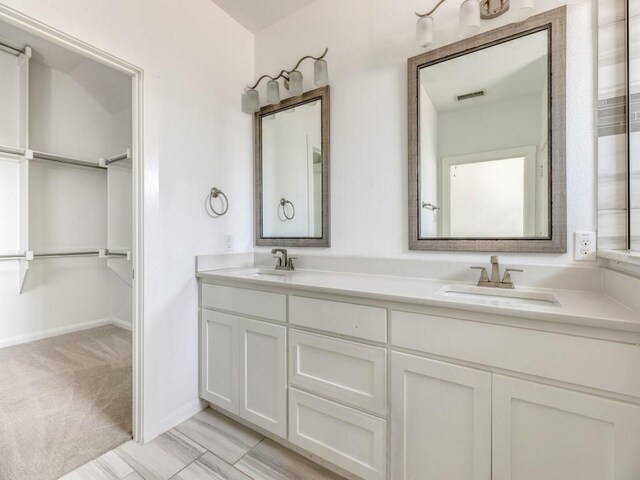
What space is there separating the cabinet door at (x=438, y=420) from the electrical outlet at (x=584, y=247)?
0.70 meters

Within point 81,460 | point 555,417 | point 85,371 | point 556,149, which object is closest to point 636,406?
point 555,417

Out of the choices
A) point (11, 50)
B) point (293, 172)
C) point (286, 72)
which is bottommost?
point (293, 172)

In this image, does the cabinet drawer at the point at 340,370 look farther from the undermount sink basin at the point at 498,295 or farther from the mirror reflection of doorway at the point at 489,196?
the mirror reflection of doorway at the point at 489,196

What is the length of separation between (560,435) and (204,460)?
1.49 meters

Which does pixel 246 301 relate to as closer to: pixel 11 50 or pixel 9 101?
pixel 9 101

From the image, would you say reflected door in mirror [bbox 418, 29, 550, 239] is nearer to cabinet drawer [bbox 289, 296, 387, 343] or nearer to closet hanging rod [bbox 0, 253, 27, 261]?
cabinet drawer [bbox 289, 296, 387, 343]

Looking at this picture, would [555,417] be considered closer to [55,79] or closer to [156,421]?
[156,421]

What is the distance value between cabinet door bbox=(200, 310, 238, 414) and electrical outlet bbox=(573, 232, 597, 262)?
160 cm

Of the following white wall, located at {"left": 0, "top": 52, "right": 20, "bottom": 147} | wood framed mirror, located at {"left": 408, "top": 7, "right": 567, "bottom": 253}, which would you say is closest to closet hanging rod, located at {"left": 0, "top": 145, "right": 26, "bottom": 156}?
white wall, located at {"left": 0, "top": 52, "right": 20, "bottom": 147}

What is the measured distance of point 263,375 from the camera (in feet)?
5.13

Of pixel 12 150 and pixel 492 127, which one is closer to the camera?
pixel 492 127

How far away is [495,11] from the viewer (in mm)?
1394

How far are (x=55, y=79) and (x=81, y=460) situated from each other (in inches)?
139

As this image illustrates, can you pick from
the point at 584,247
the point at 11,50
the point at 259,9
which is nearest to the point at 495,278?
the point at 584,247
